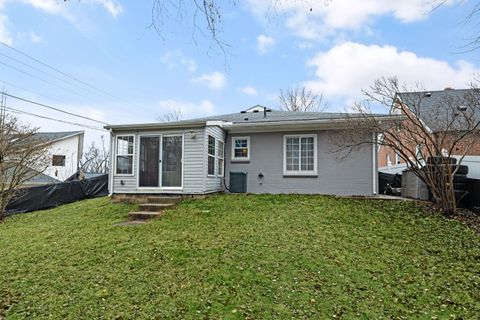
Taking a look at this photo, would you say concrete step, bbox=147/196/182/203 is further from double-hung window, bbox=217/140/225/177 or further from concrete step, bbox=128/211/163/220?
double-hung window, bbox=217/140/225/177

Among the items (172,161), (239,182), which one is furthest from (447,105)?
(172,161)

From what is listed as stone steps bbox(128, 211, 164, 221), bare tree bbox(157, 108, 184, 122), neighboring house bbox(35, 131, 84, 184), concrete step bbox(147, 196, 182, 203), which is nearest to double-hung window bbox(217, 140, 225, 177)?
concrete step bbox(147, 196, 182, 203)

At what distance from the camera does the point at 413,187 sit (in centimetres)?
1009

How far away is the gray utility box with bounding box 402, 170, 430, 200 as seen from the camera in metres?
9.54

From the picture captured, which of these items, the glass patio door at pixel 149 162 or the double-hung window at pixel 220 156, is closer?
the glass patio door at pixel 149 162

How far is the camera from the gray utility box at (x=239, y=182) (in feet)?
35.9

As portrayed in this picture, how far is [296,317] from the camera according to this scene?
10.8ft

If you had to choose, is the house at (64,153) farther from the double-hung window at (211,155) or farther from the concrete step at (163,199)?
the double-hung window at (211,155)

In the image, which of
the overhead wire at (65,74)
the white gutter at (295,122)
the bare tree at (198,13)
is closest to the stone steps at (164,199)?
the white gutter at (295,122)

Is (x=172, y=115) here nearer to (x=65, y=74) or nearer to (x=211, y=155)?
(x=65, y=74)

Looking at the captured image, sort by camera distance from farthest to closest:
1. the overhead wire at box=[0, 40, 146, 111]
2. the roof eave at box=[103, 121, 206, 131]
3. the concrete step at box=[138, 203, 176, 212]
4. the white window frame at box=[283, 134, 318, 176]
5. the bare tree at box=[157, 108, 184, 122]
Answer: the bare tree at box=[157, 108, 184, 122]
the overhead wire at box=[0, 40, 146, 111]
the white window frame at box=[283, 134, 318, 176]
the roof eave at box=[103, 121, 206, 131]
the concrete step at box=[138, 203, 176, 212]

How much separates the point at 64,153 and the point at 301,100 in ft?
65.7

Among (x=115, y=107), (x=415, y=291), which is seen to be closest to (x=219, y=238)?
(x=415, y=291)

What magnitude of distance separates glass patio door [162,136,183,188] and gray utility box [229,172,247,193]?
2.20m
